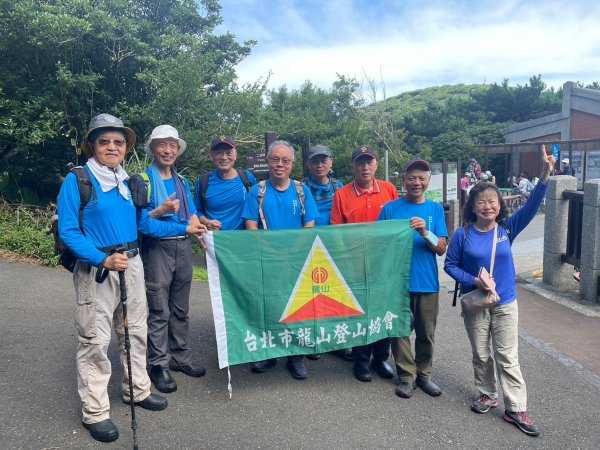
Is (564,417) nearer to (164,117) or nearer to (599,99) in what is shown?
(164,117)

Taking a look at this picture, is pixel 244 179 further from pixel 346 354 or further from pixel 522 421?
pixel 522 421

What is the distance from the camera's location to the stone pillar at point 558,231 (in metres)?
8.03

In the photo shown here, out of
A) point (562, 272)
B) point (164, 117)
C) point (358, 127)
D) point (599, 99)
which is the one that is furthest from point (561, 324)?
point (599, 99)

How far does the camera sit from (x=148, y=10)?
1277 cm

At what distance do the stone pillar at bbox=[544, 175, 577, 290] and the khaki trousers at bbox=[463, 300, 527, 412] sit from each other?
4.91 meters

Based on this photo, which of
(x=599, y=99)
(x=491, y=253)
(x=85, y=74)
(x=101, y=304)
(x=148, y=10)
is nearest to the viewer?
(x=101, y=304)

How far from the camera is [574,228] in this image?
7.81 m

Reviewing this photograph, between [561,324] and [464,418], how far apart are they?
10.6 ft

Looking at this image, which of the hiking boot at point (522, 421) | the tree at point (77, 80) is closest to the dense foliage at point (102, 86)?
the tree at point (77, 80)

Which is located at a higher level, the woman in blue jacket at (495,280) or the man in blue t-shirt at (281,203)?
the man in blue t-shirt at (281,203)

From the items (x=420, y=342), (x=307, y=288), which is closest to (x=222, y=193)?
(x=307, y=288)

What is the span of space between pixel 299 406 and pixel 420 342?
1127mm

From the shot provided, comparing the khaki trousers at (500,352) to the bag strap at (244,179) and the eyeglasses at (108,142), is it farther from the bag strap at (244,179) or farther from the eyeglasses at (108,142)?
the eyeglasses at (108,142)

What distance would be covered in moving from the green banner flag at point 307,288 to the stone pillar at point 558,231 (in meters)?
4.96
